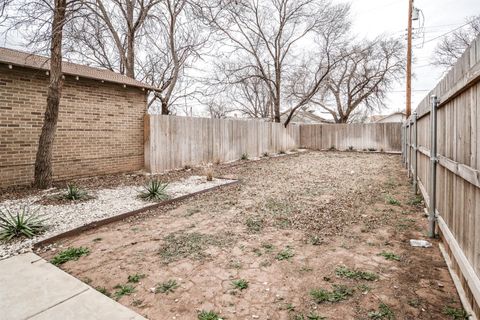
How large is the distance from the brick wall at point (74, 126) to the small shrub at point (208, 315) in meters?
6.15

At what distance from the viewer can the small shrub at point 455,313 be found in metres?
1.92

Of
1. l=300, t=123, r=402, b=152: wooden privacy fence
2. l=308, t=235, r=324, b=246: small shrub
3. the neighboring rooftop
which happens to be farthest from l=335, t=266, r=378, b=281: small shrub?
l=300, t=123, r=402, b=152: wooden privacy fence

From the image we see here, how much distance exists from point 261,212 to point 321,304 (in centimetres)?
253

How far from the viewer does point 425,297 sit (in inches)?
86.6

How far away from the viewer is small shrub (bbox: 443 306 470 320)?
1.92m

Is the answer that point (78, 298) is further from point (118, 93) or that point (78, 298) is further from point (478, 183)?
point (118, 93)

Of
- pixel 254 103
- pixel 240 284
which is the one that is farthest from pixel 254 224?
pixel 254 103

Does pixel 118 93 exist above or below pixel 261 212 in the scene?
above

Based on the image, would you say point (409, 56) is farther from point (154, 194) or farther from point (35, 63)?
point (35, 63)

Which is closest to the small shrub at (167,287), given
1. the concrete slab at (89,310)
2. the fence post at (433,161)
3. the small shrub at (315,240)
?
the concrete slab at (89,310)

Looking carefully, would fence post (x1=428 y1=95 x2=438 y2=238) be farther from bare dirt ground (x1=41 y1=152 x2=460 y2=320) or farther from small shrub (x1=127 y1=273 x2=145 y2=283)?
small shrub (x1=127 y1=273 x2=145 y2=283)

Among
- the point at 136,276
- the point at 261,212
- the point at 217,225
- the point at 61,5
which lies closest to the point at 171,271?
the point at 136,276

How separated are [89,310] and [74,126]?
620 centimetres

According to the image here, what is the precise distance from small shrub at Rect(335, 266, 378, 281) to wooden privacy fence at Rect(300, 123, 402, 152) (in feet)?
52.6
